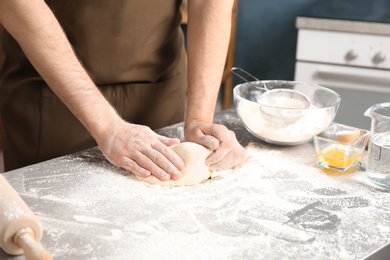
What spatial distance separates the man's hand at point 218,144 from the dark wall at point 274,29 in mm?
1272

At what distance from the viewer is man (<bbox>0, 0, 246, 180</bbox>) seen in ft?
3.86

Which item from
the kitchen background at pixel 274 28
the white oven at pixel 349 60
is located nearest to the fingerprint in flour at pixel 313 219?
the white oven at pixel 349 60

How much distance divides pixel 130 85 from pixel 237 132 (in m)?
0.28

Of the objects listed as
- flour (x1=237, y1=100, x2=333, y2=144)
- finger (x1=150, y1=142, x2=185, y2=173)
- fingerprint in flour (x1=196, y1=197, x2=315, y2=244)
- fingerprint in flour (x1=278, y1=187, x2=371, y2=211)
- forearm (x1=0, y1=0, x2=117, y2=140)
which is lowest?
fingerprint in flour (x1=278, y1=187, x2=371, y2=211)

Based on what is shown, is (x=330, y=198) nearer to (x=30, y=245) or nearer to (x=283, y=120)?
(x=283, y=120)

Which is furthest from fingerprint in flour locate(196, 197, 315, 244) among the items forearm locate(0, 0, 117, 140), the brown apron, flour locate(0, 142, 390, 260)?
the brown apron

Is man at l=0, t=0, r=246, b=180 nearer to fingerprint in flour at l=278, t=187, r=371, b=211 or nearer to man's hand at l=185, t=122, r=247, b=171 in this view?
man's hand at l=185, t=122, r=247, b=171

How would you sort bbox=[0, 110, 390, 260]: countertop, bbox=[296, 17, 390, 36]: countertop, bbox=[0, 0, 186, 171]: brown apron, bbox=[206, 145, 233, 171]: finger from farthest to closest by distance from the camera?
bbox=[296, 17, 390, 36]: countertop, bbox=[0, 0, 186, 171]: brown apron, bbox=[206, 145, 233, 171]: finger, bbox=[0, 110, 390, 260]: countertop

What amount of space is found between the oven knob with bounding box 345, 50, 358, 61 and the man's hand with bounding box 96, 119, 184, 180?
125cm

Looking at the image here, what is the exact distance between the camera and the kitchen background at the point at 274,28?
2345 millimetres

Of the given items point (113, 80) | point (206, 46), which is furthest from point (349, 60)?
point (113, 80)

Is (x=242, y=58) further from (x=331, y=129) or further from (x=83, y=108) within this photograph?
(x=83, y=108)

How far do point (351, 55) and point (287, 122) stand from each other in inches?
43.2

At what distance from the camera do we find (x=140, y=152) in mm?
1141
